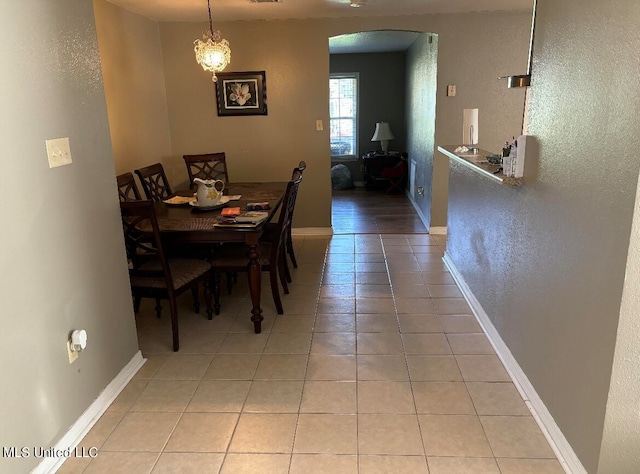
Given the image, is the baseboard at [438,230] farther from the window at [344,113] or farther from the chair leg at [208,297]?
the window at [344,113]

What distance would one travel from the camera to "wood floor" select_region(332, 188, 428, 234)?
5504 mm

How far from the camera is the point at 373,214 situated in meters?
6.29

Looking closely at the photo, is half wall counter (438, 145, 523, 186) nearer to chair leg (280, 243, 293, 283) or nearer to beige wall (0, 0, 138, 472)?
chair leg (280, 243, 293, 283)

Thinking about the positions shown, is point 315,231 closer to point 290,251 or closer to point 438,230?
point 290,251

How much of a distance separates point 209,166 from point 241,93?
2.77ft

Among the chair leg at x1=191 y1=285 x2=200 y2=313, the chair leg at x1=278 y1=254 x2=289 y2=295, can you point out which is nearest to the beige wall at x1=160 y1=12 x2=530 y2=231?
the chair leg at x1=278 y1=254 x2=289 y2=295

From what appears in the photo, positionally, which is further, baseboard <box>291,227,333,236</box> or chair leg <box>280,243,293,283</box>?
baseboard <box>291,227,333,236</box>

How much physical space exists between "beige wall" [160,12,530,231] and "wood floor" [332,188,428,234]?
0.43m

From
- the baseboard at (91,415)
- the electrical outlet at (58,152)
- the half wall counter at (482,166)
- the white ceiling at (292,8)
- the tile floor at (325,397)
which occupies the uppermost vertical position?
the white ceiling at (292,8)

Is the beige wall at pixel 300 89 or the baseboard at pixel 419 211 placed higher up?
the beige wall at pixel 300 89

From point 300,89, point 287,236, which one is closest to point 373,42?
point 300,89

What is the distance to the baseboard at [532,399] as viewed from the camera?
1.79m

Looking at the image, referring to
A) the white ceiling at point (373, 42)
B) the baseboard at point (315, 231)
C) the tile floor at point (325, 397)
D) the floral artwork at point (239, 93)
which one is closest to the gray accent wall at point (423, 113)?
the white ceiling at point (373, 42)

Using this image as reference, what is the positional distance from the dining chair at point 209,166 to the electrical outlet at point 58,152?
270 centimetres
